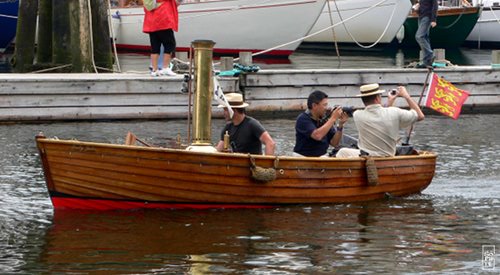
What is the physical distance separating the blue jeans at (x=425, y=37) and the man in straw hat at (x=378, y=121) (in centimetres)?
845

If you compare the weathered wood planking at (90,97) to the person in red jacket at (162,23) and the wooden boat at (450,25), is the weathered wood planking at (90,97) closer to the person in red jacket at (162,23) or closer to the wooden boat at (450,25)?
the person in red jacket at (162,23)

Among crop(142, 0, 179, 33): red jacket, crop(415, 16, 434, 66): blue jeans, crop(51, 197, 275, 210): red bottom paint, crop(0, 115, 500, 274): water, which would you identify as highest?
crop(142, 0, 179, 33): red jacket

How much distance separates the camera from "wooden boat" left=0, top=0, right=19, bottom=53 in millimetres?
35844

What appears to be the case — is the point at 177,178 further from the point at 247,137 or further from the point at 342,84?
the point at 342,84

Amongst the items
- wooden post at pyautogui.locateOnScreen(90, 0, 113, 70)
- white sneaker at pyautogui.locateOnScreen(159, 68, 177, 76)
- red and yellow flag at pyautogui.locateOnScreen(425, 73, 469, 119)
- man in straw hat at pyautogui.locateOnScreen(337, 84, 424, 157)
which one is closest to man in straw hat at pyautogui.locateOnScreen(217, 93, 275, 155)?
man in straw hat at pyautogui.locateOnScreen(337, 84, 424, 157)

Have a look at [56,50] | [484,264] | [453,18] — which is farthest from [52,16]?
[453,18]

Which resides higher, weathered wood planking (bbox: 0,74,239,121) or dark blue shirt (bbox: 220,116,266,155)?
dark blue shirt (bbox: 220,116,266,155)

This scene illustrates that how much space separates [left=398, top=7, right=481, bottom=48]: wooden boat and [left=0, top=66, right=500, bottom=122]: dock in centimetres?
2078

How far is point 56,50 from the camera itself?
70.4 feet

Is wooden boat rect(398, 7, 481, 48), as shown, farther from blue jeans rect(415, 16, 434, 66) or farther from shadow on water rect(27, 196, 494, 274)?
shadow on water rect(27, 196, 494, 274)

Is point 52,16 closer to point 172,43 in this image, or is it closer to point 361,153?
point 172,43

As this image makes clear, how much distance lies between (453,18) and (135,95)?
25164 mm

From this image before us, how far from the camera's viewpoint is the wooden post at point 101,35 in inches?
858

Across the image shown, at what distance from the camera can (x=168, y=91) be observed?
20156 mm
